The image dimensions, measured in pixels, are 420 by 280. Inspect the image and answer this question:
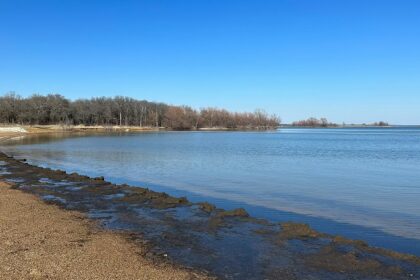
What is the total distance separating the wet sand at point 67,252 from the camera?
7.73 m

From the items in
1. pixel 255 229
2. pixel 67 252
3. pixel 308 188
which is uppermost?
pixel 67 252

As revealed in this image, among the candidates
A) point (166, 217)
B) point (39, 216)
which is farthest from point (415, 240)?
point (39, 216)

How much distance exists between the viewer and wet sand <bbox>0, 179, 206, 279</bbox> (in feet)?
25.3

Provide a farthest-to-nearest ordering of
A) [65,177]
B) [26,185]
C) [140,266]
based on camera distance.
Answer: [65,177], [26,185], [140,266]

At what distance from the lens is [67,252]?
8.96 metres

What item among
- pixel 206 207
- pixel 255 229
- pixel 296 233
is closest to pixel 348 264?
pixel 296 233

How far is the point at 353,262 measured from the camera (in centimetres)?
934

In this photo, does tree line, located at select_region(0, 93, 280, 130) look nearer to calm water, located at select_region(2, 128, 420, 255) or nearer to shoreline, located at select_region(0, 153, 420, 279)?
calm water, located at select_region(2, 128, 420, 255)

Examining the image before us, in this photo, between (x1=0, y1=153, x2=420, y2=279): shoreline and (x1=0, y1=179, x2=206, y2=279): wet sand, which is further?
(x1=0, y1=153, x2=420, y2=279): shoreline

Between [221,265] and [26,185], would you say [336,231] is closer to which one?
[221,265]

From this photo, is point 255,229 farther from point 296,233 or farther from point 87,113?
point 87,113

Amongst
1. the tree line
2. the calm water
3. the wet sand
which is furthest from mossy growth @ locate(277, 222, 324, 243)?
the tree line

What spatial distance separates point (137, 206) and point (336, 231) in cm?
716

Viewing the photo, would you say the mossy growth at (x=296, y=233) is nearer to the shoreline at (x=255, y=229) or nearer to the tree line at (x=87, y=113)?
the shoreline at (x=255, y=229)
